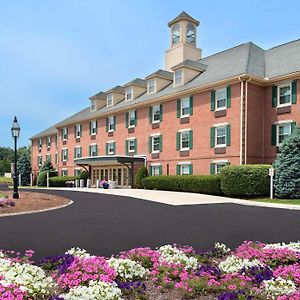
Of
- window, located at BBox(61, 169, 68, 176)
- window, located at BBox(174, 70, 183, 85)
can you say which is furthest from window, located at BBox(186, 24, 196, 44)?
window, located at BBox(61, 169, 68, 176)

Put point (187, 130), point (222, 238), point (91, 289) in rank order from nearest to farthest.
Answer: point (91, 289) → point (222, 238) → point (187, 130)

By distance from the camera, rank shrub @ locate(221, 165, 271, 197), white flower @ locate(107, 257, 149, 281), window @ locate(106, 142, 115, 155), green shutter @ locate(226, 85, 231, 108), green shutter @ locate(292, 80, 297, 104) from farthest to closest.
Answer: window @ locate(106, 142, 115, 155), green shutter @ locate(226, 85, 231, 108), green shutter @ locate(292, 80, 297, 104), shrub @ locate(221, 165, 271, 197), white flower @ locate(107, 257, 149, 281)

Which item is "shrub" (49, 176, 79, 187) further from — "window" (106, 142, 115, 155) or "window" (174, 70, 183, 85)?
"window" (174, 70, 183, 85)

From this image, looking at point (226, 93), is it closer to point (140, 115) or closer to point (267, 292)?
point (140, 115)

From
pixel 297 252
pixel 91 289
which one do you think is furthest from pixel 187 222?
pixel 91 289

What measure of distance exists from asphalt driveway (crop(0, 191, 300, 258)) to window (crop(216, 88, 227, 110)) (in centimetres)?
1481

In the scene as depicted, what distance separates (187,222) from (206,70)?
23616 mm

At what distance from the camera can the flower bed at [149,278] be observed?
4.39 metres

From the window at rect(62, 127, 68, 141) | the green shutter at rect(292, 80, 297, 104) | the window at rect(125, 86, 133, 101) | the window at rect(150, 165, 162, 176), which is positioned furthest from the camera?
the window at rect(62, 127, 68, 141)

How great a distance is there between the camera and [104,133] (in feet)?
134

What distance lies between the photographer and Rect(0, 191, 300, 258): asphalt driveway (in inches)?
327

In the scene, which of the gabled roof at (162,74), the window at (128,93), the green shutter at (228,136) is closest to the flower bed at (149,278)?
the green shutter at (228,136)

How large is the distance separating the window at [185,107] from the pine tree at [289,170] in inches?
392

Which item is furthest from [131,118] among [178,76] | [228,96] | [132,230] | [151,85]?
[132,230]
